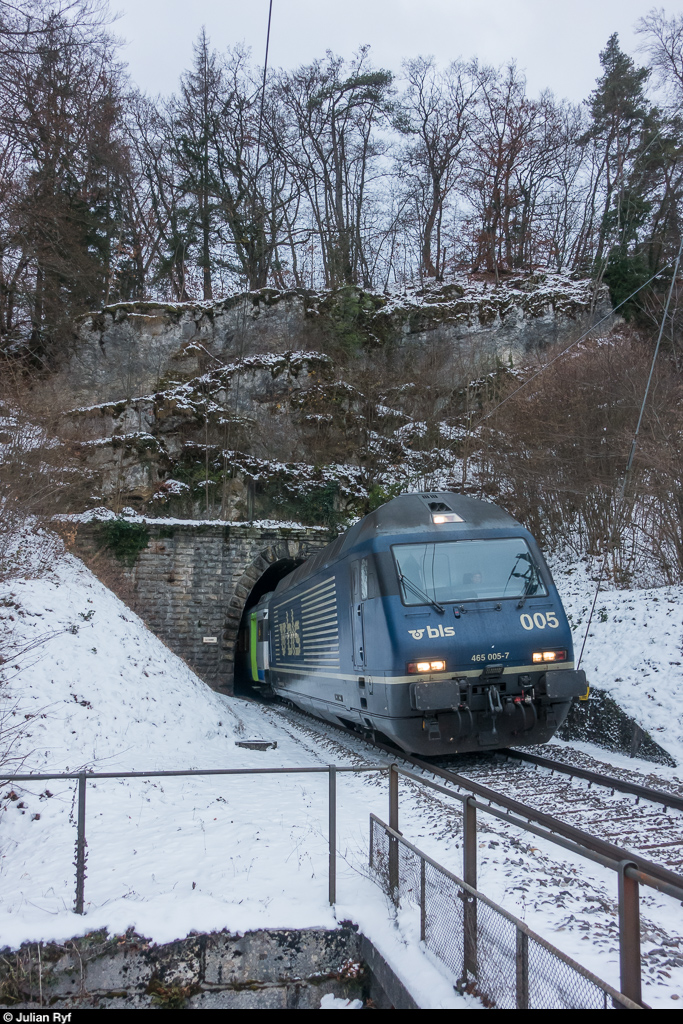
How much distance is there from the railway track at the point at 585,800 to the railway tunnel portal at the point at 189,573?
11078 millimetres

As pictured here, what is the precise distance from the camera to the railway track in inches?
200

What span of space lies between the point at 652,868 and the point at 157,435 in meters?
23.5

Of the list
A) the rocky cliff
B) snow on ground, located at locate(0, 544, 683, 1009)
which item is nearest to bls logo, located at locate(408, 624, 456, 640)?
snow on ground, located at locate(0, 544, 683, 1009)

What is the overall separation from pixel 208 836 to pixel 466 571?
13.6ft

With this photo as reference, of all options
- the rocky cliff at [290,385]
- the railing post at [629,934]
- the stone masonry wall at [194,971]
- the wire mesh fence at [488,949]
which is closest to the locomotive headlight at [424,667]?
the wire mesh fence at [488,949]

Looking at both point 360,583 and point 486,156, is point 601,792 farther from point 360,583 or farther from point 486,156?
point 486,156

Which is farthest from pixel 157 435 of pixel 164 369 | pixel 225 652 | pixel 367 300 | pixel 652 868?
pixel 652 868

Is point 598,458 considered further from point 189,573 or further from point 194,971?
point 194,971

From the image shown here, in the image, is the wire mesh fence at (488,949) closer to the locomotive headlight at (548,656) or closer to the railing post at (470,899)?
the railing post at (470,899)

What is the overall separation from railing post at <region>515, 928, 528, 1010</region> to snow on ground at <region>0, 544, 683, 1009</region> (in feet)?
2.01

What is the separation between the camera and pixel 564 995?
2939 mm

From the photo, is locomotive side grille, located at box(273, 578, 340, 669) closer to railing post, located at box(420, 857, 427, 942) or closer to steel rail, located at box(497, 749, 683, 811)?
steel rail, located at box(497, 749, 683, 811)

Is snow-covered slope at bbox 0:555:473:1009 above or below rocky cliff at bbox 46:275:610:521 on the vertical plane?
below

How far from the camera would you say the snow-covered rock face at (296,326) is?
31.2 meters
